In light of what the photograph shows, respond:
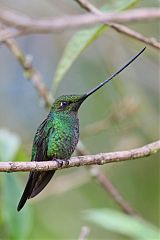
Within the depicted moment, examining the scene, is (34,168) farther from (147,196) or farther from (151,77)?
(147,196)

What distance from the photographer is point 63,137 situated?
261cm

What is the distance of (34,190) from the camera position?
2.37 metres

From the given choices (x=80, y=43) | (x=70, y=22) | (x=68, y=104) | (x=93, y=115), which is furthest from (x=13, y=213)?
(x=93, y=115)

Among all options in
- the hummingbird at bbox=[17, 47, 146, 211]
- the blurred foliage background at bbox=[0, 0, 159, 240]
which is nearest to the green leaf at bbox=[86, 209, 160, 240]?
the hummingbird at bbox=[17, 47, 146, 211]

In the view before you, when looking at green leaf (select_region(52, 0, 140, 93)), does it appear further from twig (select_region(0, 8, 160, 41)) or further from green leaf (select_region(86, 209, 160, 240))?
twig (select_region(0, 8, 160, 41))

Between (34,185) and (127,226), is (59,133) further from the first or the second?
(127,226)

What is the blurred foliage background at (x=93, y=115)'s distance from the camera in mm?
4391

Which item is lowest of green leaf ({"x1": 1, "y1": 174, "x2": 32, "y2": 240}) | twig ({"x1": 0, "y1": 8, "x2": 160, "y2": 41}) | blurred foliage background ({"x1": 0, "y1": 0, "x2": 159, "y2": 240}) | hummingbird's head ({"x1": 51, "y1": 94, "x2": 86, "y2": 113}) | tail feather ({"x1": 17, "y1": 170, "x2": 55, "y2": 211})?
twig ({"x1": 0, "y1": 8, "x2": 160, "y2": 41})

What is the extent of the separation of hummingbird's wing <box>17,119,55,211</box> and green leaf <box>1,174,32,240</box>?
0.48m

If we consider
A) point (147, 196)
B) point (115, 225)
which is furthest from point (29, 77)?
point (147, 196)

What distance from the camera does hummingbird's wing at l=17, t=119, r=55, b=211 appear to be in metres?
2.35

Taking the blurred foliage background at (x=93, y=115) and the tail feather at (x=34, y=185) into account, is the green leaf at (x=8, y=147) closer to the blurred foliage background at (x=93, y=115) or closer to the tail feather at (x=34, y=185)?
the tail feather at (x=34, y=185)

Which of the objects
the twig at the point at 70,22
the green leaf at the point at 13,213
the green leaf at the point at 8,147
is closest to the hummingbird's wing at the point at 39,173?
the green leaf at the point at 8,147

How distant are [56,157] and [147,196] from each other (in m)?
3.16
